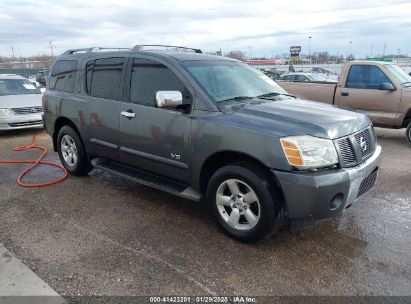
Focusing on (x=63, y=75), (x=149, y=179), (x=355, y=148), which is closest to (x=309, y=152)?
(x=355, y=148)

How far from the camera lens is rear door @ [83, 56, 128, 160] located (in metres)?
4.68

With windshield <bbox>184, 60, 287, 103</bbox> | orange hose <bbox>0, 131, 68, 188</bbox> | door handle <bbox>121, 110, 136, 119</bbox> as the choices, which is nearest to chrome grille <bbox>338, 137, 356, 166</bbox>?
windshield <bbox>184, 60, 287, 103</bbox>

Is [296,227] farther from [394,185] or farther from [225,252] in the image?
[394,185]

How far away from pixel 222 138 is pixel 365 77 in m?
6.37

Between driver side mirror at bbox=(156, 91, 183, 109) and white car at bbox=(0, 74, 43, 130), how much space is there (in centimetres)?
701

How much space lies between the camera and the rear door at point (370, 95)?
321 inches

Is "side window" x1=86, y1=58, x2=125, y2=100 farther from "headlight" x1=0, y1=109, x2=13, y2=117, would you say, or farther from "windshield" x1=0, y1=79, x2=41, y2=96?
"windshield" x1=0, y1=79, x2=41, y2=96

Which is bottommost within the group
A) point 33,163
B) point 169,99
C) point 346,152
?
point 33,163

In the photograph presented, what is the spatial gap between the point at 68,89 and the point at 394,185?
16.6 ft

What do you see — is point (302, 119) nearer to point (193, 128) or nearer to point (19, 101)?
point (193, 128)

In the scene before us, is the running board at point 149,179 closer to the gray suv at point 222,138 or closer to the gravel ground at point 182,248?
the gray suv at point 222,138

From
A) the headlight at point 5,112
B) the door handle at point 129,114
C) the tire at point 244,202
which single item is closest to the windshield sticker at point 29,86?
the headlight at point 5,112

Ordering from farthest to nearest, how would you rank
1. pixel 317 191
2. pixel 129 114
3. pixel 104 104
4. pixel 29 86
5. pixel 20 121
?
pixel 29 86, pixel 20 121, pixel 104 104, pixel 129 114, pixel 317 191

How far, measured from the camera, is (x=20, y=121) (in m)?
9.41
